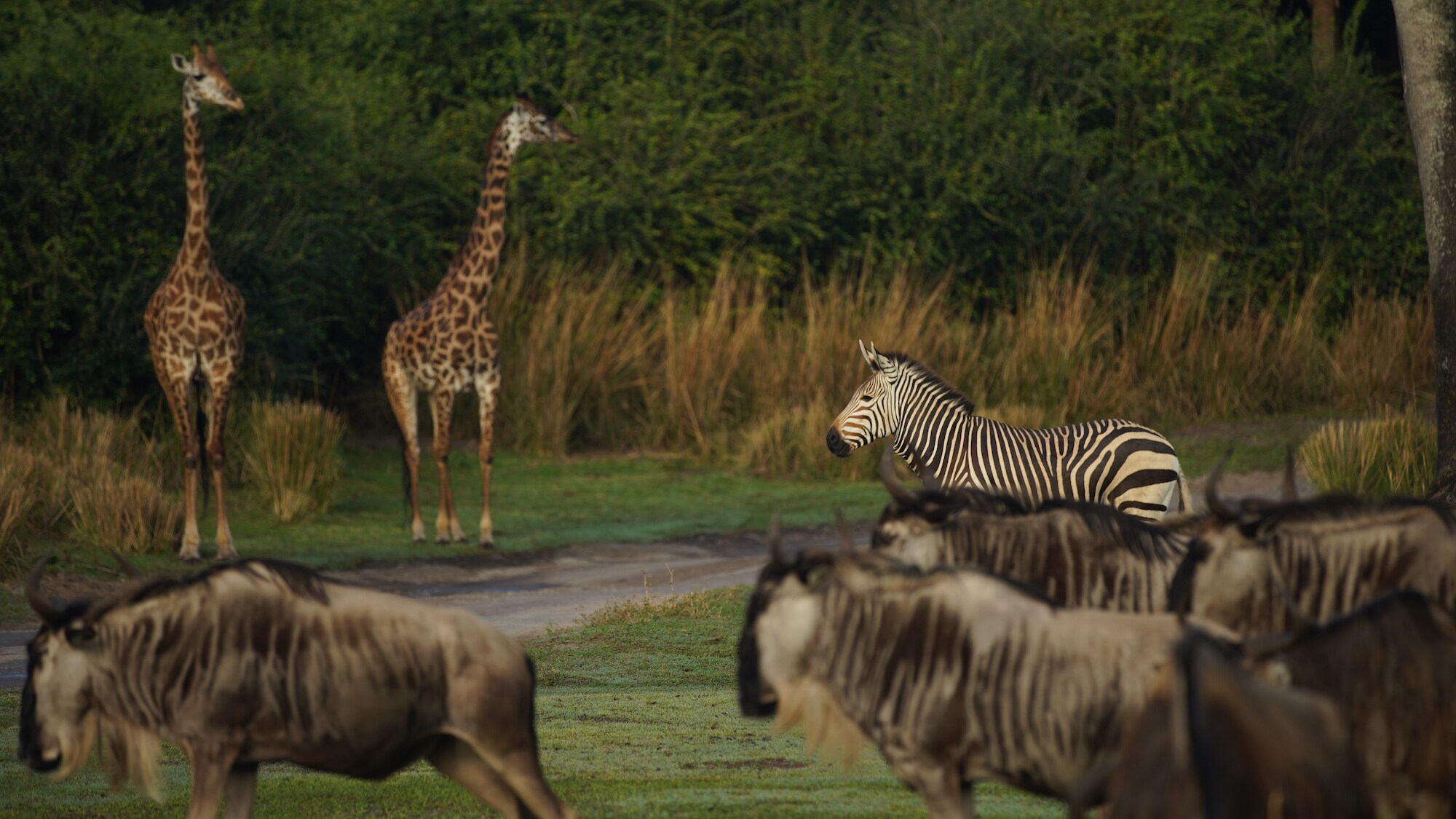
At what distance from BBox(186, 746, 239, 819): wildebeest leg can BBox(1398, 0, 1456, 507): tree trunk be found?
31.5 ft

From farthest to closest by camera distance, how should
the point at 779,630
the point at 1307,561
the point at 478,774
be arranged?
the point at 1307,561, the point at 478,774, the point at 779,630

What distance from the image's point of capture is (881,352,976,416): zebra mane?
40.1 feet

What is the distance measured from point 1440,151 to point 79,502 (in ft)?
33.9

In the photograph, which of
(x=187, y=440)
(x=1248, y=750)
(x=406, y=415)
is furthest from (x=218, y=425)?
(x=1248, y=750)

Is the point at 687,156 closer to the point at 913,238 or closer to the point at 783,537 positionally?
the point at 913,238

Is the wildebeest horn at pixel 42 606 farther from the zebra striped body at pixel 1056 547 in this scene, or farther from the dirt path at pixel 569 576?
the dirt path at pixel 569 576

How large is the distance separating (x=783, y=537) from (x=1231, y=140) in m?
13.0

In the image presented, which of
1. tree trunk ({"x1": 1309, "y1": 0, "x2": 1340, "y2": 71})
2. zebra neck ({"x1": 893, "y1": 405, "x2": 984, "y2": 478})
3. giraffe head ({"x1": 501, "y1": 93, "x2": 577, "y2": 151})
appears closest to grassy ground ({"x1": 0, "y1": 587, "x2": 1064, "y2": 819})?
zebra neck ({"x1": 893, "y1": 405, "x2": 984, "y2": 478})

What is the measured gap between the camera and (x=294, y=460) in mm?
17047

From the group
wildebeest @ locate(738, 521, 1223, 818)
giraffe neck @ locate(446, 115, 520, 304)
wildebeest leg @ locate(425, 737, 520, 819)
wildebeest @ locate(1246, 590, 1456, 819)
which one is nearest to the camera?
wildebeest @ locate(1246, 590, 1456, 819)

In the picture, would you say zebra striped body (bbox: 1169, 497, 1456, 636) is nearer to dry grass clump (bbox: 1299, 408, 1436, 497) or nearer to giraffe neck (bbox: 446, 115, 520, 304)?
dry grass clump (bbox: 1299, 408, 1436, 497)

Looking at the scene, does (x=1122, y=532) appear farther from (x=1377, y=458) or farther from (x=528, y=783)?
(x=1377, y=458)

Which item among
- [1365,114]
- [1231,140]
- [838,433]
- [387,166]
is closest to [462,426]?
[387,166]

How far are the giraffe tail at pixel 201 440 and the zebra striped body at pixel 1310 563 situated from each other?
10772mm
